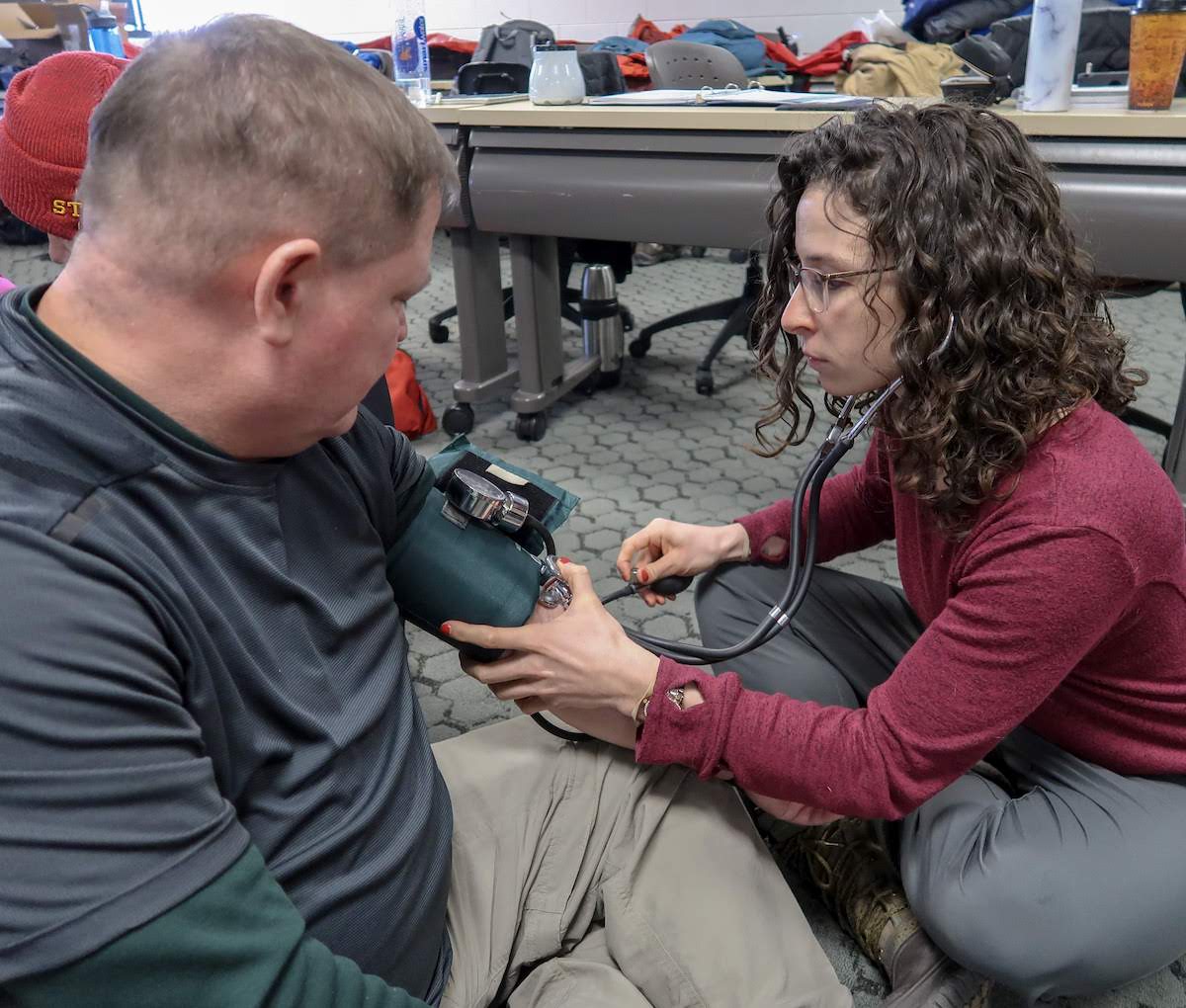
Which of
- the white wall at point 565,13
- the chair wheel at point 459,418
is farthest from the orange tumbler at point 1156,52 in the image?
the white wall at point 565,13

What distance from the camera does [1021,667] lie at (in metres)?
0.90

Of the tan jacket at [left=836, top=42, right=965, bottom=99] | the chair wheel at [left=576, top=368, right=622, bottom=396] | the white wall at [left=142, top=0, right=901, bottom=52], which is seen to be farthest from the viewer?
A: the white wall at [left=142, top=0, right=901, bottom=52]

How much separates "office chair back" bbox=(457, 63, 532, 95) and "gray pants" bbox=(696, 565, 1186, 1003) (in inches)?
87.3

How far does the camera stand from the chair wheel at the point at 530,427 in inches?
105

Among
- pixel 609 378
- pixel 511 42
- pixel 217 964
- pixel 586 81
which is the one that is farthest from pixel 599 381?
pixel 217 964

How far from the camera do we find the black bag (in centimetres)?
334

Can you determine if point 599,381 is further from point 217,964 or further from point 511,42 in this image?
point 217,964

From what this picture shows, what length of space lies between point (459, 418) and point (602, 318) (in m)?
0.58

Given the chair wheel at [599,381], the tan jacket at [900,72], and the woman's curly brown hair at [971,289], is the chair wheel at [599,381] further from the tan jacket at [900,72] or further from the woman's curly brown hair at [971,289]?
the woman's curly brown hair at [971,289]

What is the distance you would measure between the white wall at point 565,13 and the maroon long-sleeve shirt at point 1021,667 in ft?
12.6

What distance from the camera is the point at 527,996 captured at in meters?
0.90

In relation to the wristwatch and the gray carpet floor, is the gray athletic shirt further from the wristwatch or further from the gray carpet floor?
the gray carpet floor

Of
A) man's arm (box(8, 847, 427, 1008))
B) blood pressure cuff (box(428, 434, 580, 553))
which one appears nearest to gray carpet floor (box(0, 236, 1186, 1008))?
blood pressure cuff (box(428, 434, 580, 553))

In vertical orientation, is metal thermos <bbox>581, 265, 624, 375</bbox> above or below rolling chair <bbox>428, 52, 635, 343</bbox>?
below
